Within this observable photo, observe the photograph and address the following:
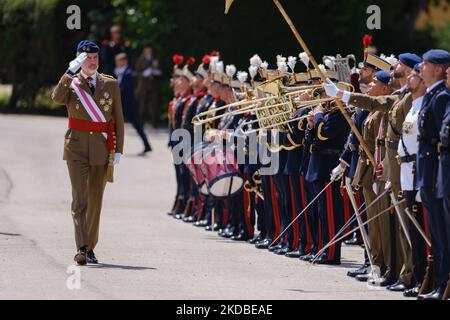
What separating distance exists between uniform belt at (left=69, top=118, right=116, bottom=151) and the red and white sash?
0.04 meters

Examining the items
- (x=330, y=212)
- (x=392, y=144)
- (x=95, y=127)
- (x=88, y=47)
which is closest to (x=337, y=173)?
(x=330, y=212)

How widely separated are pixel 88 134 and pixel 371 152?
2748 millimetres

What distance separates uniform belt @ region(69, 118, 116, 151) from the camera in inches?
544

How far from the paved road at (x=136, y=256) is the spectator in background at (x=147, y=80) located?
5.57 m

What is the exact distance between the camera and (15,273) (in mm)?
12609

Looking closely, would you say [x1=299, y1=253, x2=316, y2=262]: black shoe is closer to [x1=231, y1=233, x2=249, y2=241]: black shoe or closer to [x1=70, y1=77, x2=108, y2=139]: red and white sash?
[x1=231, y1=233, x2=249, y2=241]: black shoe

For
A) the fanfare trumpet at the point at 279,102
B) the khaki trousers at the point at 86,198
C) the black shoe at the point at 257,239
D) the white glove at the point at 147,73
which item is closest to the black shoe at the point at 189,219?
the black shoe at the point at 257,239

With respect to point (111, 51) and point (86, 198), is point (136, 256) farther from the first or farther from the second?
point (111, 51)

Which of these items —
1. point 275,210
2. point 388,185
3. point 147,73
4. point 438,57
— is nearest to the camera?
point 438,57

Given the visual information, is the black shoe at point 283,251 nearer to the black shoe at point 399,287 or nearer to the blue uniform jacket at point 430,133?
the black shoe at point 399,287

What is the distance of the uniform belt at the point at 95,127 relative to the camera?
45.3 ft

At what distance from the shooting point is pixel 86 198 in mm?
13727

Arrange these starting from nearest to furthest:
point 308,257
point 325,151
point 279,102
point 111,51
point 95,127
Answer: point 95,127, point 325,151, point 308,257, point 279,102, point 111,51
